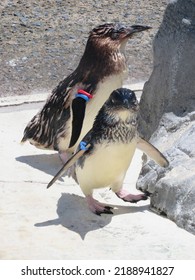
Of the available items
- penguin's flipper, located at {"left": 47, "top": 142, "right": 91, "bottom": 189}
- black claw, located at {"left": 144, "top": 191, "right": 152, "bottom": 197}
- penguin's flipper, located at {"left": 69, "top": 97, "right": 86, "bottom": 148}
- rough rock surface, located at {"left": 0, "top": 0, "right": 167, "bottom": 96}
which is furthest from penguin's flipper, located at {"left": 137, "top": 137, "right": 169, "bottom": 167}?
rough rock surface, located at {"left": 0, "top": 0, "right": 167, "bottom": 96}

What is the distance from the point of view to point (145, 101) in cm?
707

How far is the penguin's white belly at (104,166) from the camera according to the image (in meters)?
5.68

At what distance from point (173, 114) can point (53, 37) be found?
173 inches

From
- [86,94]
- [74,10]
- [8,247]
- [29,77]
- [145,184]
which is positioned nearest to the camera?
[8,247]

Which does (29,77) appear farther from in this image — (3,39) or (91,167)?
(91,167)

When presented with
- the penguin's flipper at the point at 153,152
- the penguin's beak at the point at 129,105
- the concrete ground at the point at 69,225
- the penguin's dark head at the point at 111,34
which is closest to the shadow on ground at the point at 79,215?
the concrete ground at the point at 69,225

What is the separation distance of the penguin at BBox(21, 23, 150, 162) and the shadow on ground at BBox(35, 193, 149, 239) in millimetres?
744

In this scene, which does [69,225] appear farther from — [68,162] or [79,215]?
[68,162]

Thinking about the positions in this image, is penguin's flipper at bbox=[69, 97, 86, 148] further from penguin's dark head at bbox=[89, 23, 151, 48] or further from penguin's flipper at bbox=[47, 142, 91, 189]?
penguin's flipper at bbox=[47, 142, 91, 189]

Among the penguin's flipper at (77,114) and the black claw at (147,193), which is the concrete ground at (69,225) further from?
the penguin's flipper at (77,114)

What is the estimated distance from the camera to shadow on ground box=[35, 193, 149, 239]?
5625 mm

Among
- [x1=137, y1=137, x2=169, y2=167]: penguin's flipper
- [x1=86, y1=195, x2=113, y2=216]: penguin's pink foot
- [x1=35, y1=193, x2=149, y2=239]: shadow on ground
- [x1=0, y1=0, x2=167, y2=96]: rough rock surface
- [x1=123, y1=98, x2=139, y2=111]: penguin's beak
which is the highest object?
[x1=123, y1=98, x2=139, y2=111]: penguin's beak

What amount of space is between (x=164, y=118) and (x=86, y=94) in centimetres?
62

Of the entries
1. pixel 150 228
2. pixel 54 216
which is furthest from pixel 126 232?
pixel 54 216
